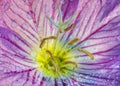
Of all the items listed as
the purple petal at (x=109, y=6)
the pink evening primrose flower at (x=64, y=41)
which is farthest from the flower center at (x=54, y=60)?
the purple petal at (x=109, y=6)

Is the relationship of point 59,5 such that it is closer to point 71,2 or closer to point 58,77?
point 71,2

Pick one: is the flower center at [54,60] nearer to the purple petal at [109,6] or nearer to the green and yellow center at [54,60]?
the green and yellow center at [54,60]

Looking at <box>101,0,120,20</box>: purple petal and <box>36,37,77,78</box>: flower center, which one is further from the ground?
<box>101,0,120,20</box>: purple petal

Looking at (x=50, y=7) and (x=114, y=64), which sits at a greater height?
(x=50, y=7)

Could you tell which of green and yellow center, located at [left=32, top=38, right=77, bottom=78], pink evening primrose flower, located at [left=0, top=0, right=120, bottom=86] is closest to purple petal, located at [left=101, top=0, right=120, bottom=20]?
pink evening primrose flower, located at [left=0, top=0, right=120, bottom=86]

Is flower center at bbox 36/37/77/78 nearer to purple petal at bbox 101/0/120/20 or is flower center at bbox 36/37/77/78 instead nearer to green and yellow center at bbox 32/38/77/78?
green and yellow center at bbox 32/38/77/78

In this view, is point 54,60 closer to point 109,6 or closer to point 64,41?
point 64,41

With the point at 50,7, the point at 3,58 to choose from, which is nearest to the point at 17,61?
the point at 3,58
